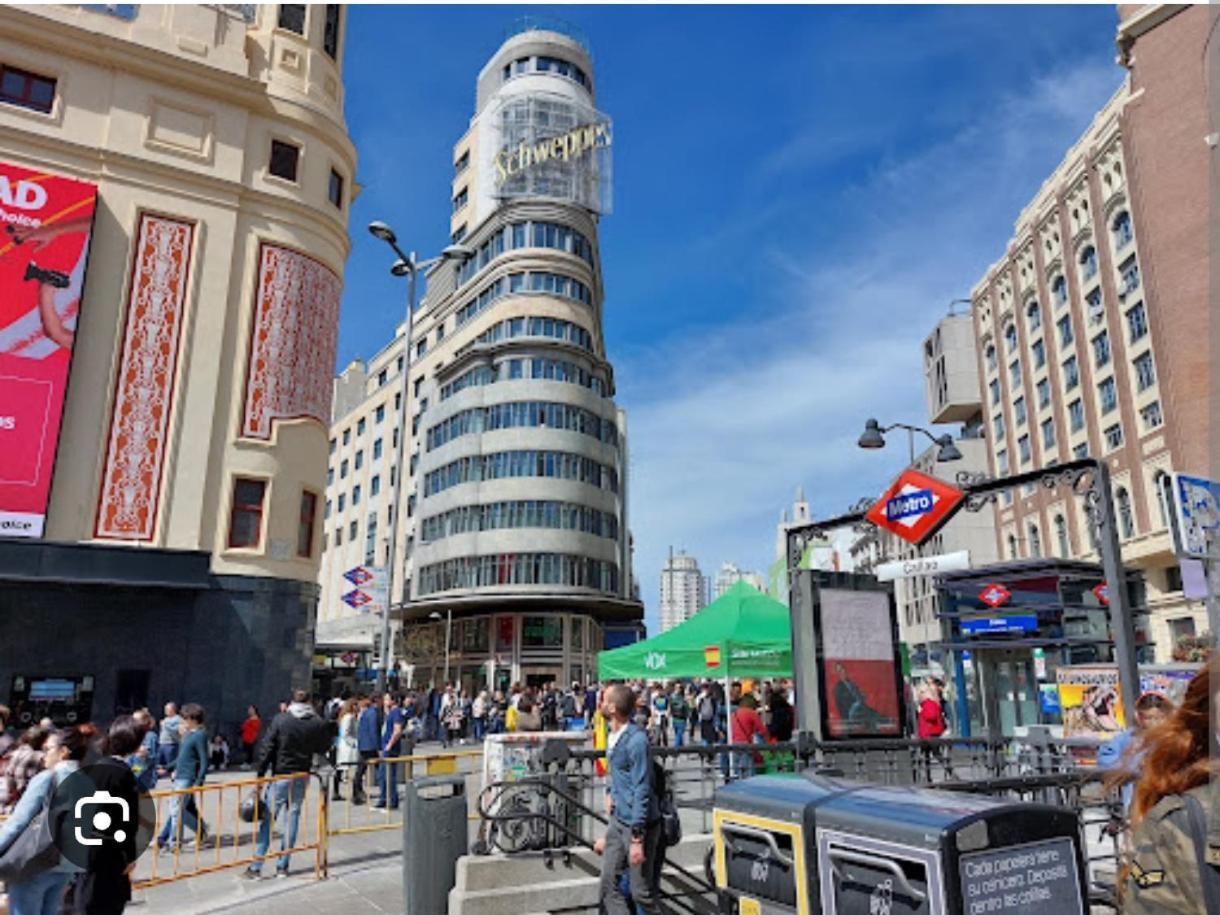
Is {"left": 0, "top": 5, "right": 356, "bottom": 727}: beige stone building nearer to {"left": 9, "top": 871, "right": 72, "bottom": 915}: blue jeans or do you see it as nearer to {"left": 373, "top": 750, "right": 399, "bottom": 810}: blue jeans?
{"left": 373, "top": 750, "right": 399, "bottom": 810}: blue jeans

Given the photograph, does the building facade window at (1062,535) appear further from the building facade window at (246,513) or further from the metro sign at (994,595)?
the building facade window at (246,513)

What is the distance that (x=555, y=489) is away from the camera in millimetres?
50719

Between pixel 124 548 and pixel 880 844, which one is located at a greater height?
pixel 124 548

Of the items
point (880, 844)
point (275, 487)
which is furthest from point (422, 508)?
point (880, 844)

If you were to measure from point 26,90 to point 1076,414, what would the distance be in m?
51.5

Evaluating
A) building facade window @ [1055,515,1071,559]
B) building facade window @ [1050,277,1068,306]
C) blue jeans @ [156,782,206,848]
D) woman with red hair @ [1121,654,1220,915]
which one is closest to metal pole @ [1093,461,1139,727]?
woman with red hair @ [1121,654,1220,915]

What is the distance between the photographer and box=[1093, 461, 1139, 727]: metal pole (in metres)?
8.80

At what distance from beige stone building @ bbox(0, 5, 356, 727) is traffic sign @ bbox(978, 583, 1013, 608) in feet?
61.5

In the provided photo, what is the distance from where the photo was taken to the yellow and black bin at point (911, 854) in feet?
11.0

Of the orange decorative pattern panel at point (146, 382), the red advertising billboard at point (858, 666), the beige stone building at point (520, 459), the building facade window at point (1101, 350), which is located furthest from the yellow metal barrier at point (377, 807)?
the building facade window at point (1101, 350)

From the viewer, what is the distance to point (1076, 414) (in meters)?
49.6

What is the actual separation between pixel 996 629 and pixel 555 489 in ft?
102

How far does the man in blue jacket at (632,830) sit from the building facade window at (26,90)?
23679mm

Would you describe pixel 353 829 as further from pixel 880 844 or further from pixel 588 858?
pixel 880 844
